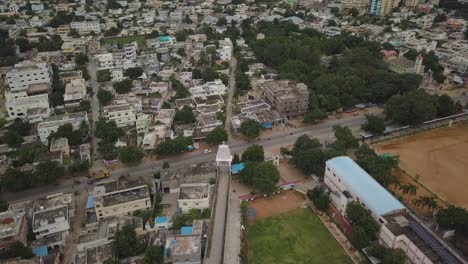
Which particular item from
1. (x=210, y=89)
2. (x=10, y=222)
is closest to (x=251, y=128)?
(x=210, y=89)

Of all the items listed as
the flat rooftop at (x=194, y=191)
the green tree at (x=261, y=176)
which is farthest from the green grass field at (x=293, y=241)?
the flat rooftop at (x=194, y=191)

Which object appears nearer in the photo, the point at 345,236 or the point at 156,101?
the point at 345,236

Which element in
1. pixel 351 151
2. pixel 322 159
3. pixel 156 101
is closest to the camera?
pixel 322 159

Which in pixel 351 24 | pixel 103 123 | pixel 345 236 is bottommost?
pixel 345 236

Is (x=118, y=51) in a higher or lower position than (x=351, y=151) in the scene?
higher

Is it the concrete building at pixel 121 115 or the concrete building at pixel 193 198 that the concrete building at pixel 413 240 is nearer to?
the concrete building at pixel 193 198

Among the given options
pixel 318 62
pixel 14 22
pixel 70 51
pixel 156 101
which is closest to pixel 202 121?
pixel 156 101

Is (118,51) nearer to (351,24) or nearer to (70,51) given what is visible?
(70,51)
